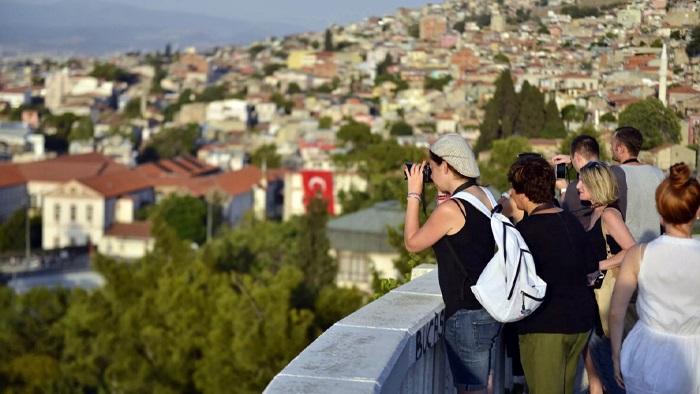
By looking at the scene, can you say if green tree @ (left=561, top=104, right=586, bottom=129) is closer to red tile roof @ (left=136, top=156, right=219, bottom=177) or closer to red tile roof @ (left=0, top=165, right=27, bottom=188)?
red tile roof @ (left=136, top=156, right=219, bottom=177)

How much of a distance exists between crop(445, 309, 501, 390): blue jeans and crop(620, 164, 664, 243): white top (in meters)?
1.04

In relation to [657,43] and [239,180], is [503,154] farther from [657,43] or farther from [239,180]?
[239,180]

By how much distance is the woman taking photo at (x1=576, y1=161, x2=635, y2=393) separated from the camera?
3.69 metres

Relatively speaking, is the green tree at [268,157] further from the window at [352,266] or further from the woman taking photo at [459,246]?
the woman taking photo at [459,246]

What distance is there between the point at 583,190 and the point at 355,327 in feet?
3.74

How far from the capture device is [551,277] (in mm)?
3387

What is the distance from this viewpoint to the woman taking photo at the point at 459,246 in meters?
3.28

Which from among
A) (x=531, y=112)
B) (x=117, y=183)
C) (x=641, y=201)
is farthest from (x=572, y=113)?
(x=117, y=183)

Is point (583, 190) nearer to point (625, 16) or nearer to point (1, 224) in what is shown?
point (625, 16)

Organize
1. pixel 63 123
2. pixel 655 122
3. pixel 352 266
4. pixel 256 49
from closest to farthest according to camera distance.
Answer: pixel 655 122 < pixel 352 266 < pixel 63 123 < pixel 256 49

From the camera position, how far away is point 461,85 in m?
74.1

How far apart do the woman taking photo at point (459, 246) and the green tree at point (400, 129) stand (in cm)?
6875

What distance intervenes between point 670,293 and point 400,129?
7091cm

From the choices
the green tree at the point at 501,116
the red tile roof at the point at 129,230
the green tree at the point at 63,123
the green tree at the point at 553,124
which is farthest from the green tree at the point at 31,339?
the green tree at the point at 63,123
